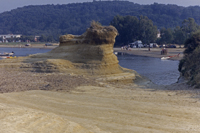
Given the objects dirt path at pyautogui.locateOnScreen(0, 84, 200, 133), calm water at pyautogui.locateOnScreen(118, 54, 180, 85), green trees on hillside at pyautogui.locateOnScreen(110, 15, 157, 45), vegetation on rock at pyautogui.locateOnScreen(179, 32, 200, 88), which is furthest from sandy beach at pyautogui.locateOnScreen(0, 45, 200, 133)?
green trees on hillside at pyautogui.locateOnScreen(110, 15, 157, 45)

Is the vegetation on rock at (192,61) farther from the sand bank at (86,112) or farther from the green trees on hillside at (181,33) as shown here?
the green trees on hillside at (181,33)

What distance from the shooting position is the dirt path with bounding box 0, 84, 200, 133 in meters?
6.51

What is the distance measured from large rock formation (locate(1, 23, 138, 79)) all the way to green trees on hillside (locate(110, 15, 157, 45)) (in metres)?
68.7

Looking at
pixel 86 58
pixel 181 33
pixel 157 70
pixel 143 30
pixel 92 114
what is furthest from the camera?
pixel 143 30

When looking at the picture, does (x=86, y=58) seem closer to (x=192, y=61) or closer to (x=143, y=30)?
(x=192, y=61)

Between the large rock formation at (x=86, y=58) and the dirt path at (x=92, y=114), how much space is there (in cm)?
744

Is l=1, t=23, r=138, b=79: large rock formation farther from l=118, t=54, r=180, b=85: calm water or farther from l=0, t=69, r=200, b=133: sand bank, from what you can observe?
l=118, t=54, r=180, b=85: calm water

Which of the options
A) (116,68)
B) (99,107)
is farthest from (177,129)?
(116,68)

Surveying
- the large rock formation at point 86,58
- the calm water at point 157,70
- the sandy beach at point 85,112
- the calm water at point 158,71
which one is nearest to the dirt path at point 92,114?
the sandy beach at point 85,112

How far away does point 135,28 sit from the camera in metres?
90.8

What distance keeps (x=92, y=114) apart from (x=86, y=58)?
39.9ft

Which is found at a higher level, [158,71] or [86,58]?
[86,58]

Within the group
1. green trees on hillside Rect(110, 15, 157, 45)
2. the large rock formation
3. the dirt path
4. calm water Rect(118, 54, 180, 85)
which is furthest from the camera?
green trees on hillside Rect(110, 15, 157, 45)

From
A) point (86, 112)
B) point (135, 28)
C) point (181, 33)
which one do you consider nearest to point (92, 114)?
point (86, 112)
